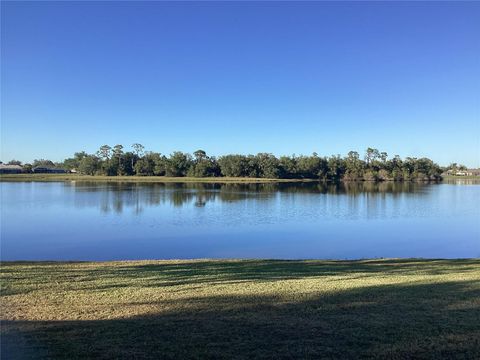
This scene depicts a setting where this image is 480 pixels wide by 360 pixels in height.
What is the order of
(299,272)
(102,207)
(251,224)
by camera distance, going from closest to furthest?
1. (299,272)
2. (251,224)
3. (102,207)

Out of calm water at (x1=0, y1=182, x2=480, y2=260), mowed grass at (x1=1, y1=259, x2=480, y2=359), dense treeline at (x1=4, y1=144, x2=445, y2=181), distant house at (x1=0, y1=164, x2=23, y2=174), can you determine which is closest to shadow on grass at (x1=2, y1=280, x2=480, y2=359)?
mowed grass at (x1=1, y1=259, x2=480, y2=359)

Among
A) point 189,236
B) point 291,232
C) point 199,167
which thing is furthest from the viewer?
point 199,167

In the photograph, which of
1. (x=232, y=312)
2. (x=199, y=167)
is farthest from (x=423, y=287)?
(x=199, y=167)

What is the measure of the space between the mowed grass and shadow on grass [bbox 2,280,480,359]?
0.01 meters

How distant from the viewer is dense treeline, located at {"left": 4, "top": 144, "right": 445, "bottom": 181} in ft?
400

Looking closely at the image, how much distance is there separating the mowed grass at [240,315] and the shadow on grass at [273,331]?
0.01m

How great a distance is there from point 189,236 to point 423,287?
649 inches

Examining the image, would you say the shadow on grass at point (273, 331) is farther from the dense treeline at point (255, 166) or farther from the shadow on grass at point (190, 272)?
the dense treeline at point (255, 166)

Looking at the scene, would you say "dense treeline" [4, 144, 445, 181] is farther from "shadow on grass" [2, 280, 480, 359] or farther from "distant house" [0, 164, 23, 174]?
"shadow on grass" [2, 280, 480, 359]

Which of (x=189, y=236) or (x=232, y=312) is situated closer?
(x=232, y=312)

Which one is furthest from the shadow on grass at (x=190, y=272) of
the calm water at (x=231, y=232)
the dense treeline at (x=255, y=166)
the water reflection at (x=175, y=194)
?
the dense treeline at (x=255, y=166)

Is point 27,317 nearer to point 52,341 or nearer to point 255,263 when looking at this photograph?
point 52,341

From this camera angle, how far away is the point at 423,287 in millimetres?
8422

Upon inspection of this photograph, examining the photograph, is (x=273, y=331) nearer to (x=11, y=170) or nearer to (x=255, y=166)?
(x=255, y=166)
